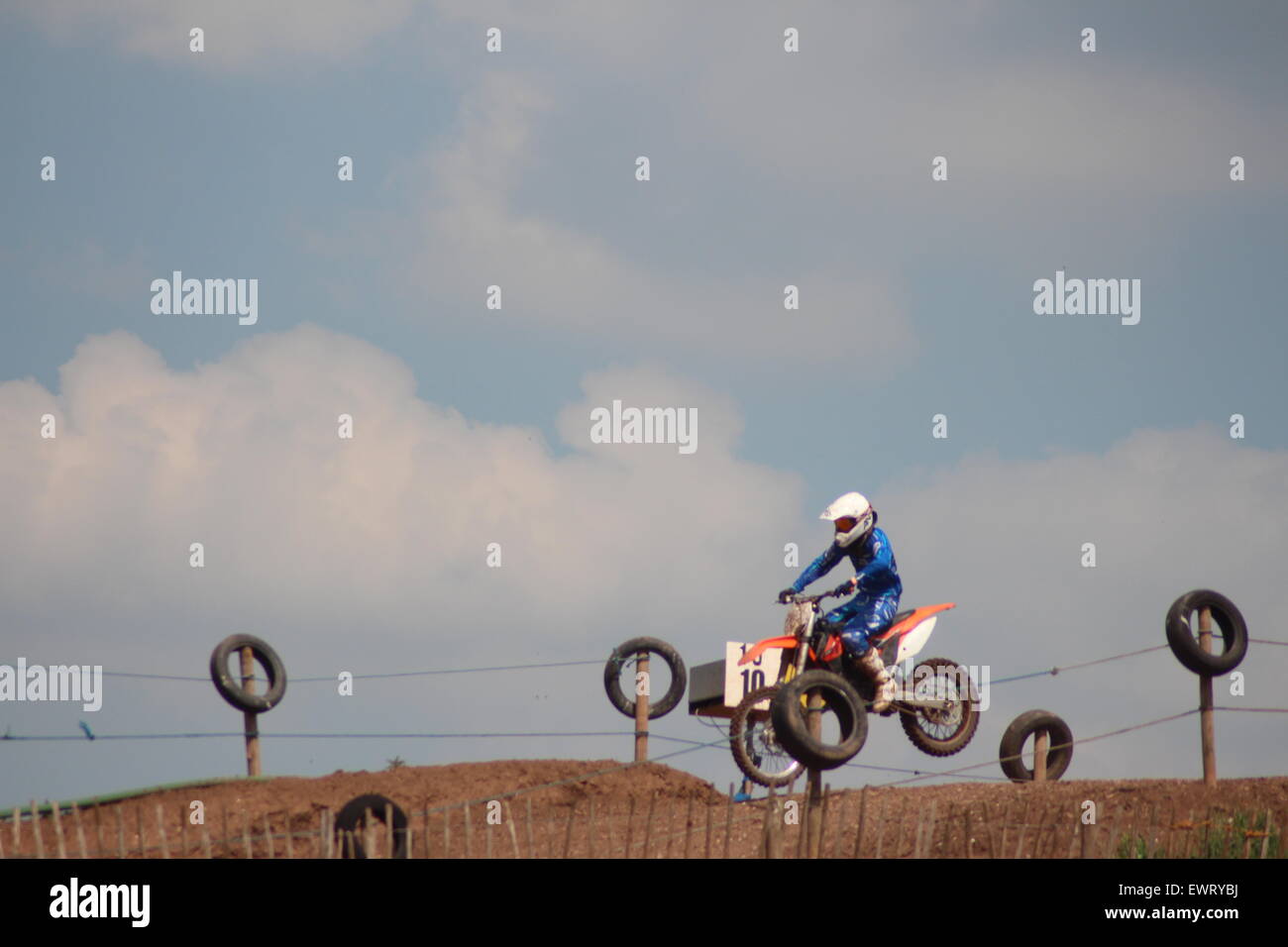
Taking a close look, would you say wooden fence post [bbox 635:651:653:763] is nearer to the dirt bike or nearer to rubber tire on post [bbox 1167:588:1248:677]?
the dirt bike

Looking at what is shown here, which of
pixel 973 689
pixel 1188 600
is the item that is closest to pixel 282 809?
pixel 973 689

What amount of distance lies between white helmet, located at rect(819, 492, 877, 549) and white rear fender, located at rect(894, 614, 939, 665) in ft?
4.55

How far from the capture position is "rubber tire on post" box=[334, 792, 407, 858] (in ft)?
31.2

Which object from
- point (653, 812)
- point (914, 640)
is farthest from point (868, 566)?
point (653, 812)

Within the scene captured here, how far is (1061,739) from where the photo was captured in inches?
635

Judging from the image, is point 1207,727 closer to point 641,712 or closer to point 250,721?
point 641,712

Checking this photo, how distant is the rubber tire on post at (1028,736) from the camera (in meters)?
15.8

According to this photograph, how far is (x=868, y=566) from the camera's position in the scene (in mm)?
14641

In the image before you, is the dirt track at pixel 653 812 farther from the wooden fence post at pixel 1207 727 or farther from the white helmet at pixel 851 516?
the white helmet at pixel 851 516

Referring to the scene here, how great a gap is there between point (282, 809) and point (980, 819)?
5990 mm

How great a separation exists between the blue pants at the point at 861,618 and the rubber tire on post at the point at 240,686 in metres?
5.54

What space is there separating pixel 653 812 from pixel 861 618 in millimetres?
3149
